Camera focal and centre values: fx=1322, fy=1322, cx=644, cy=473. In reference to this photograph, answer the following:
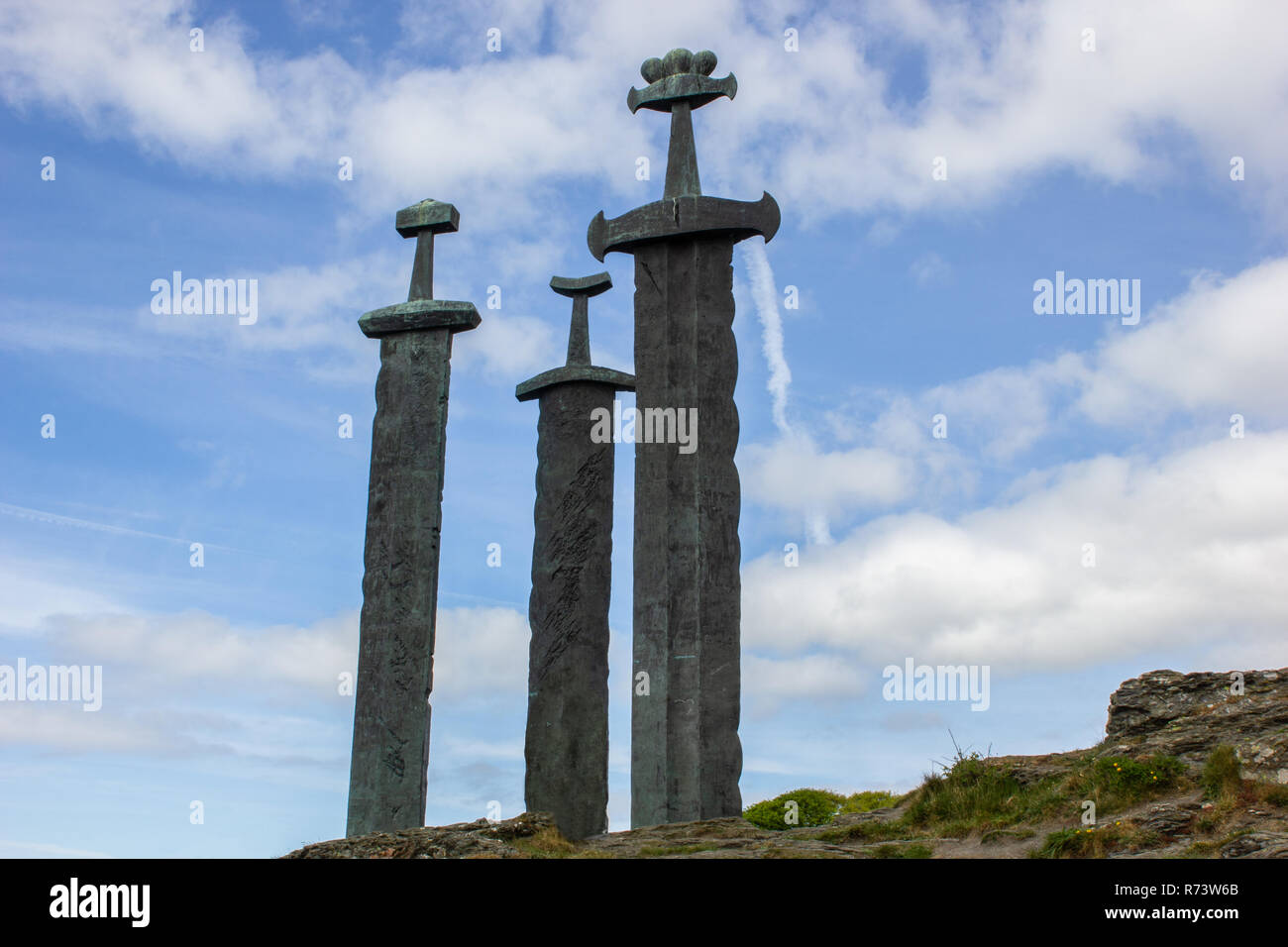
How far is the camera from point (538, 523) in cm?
1470

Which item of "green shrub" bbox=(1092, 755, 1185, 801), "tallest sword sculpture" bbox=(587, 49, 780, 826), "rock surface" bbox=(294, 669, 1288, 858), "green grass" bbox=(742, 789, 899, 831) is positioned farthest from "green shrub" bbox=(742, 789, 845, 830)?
"green shrub" bbox=(1092, 755, 1185, 801)

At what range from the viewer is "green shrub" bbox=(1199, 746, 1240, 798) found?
883 cm

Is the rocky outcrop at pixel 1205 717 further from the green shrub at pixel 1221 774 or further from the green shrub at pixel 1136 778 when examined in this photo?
the green shrub at pixel 1136 778

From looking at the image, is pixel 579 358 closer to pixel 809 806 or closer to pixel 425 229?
pixel 425 229

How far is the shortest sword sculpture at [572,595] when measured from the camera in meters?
14.1


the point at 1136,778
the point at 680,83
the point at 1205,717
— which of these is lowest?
the point at 1136,778

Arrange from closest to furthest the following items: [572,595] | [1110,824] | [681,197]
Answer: [1110,824] < [681,197] < [572,595]

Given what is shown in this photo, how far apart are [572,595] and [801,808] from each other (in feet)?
15.5

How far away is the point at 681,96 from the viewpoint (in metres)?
13.3

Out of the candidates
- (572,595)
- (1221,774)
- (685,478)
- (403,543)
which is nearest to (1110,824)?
(1221,774)

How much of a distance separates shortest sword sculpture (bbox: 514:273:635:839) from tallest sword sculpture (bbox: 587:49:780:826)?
1.88 metres
